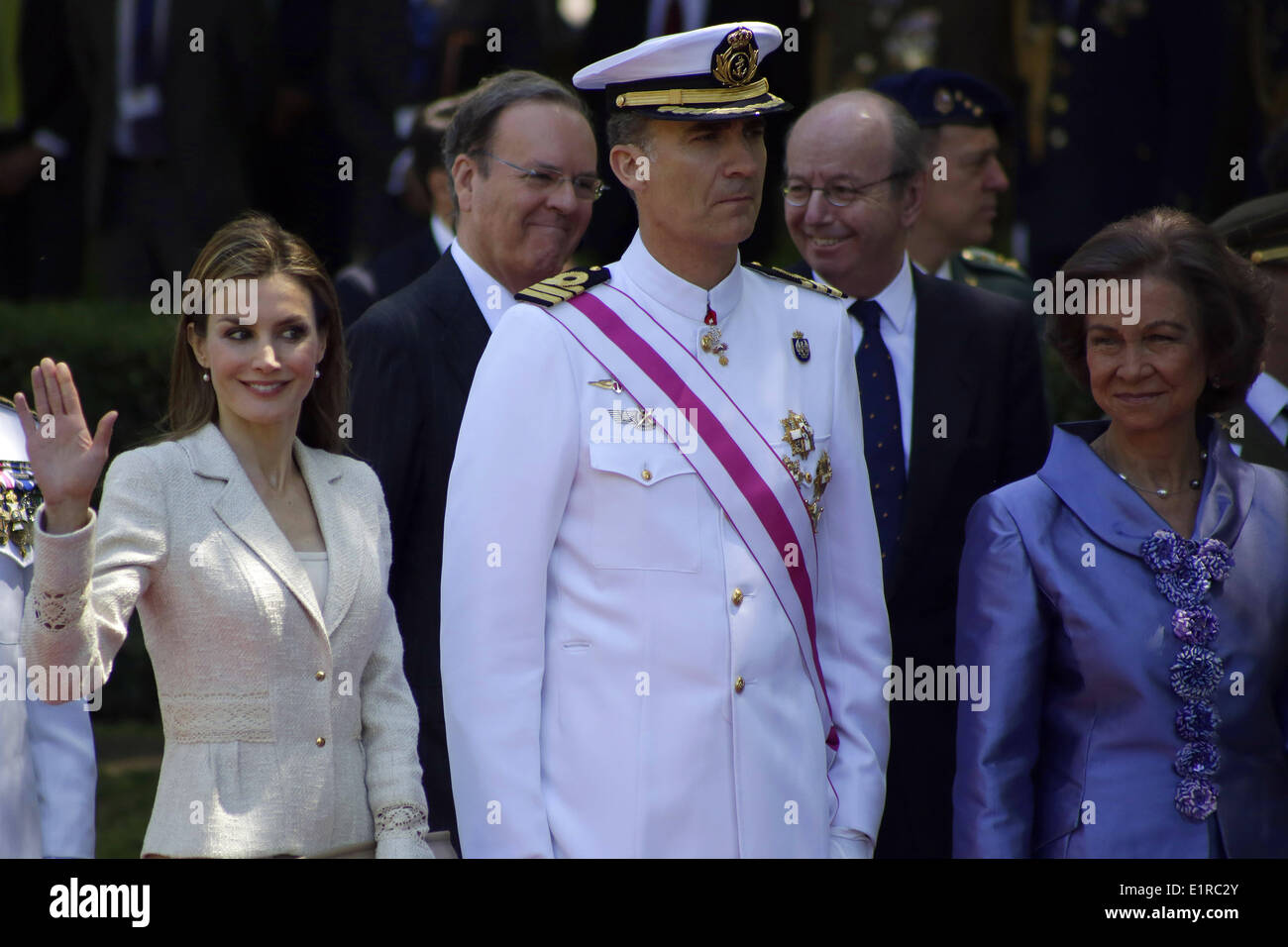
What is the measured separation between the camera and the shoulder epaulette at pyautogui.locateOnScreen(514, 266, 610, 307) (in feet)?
10.9

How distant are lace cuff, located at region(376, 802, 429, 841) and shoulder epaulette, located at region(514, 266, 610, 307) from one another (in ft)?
2.90

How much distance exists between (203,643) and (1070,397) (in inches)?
139

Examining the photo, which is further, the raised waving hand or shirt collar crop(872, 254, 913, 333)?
shirt collar crop(872, 254, 913, 333)

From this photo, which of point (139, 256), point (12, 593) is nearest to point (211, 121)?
point (139, 256)

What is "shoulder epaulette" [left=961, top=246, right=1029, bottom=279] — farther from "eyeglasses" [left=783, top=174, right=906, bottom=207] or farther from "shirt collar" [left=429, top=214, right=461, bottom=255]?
"shirt collar" [left=429, top=214, right=461, bottom=255]

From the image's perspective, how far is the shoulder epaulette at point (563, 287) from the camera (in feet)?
10.9

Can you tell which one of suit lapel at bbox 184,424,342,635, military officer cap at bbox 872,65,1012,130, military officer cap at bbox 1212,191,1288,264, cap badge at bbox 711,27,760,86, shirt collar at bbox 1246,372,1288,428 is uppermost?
military officer cap at bbox 872,65,1012,130

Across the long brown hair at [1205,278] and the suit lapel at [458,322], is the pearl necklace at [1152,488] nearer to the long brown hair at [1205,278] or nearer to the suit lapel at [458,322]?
the long brown hair at [1205,278]

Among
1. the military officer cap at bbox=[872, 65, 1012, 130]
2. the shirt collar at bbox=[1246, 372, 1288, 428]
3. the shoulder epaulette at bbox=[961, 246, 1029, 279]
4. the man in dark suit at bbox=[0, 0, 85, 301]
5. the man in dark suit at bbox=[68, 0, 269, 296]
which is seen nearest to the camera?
the shirt collar at bbox=[1246, 372, 1288, 428]

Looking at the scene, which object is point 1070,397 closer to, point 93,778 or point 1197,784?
point 1197,784

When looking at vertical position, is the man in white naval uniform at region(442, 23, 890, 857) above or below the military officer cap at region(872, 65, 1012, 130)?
below

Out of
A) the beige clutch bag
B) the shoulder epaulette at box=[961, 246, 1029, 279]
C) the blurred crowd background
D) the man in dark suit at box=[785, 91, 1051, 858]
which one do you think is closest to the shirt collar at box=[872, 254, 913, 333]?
the man in dark suit at box=[785, 91, 1051, 858]

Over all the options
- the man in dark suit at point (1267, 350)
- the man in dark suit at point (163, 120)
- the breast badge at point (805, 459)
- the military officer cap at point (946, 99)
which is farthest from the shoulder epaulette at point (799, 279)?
the man in dark suit at point (163, 120)

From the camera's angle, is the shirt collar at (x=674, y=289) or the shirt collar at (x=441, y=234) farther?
the shirt collar at (x=441, y=234)
